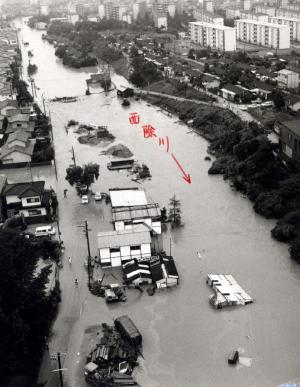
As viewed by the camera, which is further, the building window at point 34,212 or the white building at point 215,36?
the white building at point 215,36

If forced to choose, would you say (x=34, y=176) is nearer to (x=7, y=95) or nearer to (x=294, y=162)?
(x=294, y=162)

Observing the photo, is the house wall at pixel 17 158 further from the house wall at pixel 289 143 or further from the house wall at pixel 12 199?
the house wall at pixel 289 143

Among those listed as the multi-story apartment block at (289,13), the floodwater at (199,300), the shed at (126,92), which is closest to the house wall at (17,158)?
the floodwater at (199,300)

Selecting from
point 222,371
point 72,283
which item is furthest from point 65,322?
point 222,371

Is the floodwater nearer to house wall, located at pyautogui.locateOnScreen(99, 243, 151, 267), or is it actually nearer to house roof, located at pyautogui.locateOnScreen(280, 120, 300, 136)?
house wall, located at pyautogui.locateOnScreen(99, 243, 151, 267)

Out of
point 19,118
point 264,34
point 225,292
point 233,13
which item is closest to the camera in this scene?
point 225,292

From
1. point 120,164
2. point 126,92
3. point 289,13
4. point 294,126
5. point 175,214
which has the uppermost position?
point 294,126

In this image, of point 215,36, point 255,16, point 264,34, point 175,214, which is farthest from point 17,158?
point 255,16

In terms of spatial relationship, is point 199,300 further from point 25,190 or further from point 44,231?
point 25,190
